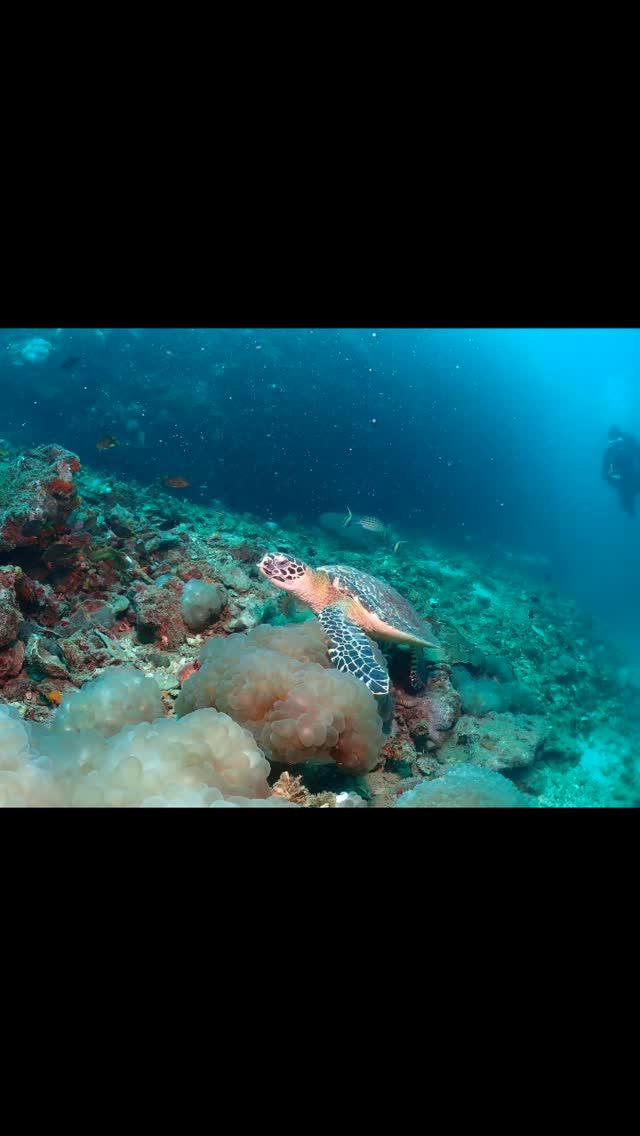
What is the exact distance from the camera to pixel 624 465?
25078mm

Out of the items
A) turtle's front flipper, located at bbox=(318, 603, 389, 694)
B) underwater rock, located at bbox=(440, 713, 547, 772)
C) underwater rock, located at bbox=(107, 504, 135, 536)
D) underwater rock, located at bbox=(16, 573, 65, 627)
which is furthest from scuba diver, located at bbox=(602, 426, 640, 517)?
underwater rock, located at bbox=(16, 573, 65, 627)

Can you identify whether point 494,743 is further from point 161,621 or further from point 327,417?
point 327,417

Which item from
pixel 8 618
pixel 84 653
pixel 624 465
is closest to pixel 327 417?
pixel 624 465

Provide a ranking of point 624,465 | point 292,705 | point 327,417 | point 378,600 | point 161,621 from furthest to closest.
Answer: point 327,417
point 624,465
point 378,600
point 161,621
point 292,705

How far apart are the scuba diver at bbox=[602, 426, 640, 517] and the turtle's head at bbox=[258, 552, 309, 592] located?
25.9 m

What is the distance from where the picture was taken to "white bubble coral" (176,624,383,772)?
2.65 meters

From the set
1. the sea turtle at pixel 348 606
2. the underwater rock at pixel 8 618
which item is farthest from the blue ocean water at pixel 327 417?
the underwater rock at pixel 8 618

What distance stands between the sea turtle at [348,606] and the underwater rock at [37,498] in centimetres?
230

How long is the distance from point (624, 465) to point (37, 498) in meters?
27.2

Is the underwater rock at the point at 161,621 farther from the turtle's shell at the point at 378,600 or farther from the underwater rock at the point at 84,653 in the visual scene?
the turtle's shell at the point at 378,600
